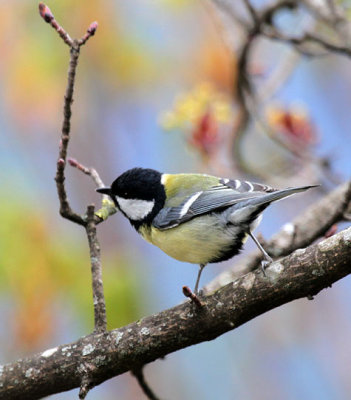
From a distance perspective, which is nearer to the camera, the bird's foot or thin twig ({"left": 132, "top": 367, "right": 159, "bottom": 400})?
the bird's foot

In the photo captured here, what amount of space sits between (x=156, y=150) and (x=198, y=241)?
1.96m

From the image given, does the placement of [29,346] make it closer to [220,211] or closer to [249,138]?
[220,211]

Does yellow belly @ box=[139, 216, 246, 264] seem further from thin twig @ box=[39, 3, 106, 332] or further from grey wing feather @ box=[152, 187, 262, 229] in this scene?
thin twig @ box=[39, 3, 106, 332]

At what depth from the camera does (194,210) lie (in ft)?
9.11

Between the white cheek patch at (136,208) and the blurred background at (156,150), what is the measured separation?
352mm

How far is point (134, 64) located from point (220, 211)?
194 cm

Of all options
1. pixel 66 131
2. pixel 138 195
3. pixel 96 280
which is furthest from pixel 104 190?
pixel 66 131

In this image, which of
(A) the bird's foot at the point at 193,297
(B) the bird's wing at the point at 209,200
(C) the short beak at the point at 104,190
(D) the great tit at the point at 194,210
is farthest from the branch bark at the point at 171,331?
(C) the short beak at the point at 104,190

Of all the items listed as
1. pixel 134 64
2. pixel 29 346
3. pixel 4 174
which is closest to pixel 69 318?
pixel 29 346

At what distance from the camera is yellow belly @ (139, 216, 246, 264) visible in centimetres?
266

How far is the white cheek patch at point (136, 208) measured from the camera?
2.98 m

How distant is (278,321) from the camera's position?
423 centimetres

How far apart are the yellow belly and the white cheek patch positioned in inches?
11.0

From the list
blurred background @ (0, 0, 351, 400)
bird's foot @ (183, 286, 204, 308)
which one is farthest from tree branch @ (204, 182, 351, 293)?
bird's foot @ (183, 286, 204, 308)
